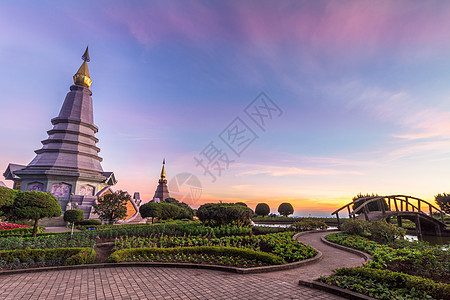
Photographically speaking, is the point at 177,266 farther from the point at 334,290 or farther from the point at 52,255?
the point at 334,290

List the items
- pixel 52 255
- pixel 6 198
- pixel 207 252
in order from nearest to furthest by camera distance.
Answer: pixel 52 255 → pixel 207 252 → pixel 6 198

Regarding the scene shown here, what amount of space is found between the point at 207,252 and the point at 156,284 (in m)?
3.86

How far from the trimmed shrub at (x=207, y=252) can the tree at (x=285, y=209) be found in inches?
1520

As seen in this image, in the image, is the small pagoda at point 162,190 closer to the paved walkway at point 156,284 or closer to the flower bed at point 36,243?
the flower bed at point 36,243

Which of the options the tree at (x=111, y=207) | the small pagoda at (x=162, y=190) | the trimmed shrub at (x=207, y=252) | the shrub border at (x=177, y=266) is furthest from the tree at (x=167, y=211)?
the small pagoda at (x=162, y=190)

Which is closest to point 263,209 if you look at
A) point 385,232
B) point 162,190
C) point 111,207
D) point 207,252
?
point 111,207

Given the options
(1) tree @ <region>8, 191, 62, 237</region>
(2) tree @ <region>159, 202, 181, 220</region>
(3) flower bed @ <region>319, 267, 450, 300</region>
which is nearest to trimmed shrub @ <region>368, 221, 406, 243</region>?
(3) flower bed @ <region>319, 267, 450, 300</region>

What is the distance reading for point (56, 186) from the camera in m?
39.0

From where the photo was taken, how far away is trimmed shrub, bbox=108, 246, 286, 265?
984 centimetres

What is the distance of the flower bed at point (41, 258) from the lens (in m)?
9.46

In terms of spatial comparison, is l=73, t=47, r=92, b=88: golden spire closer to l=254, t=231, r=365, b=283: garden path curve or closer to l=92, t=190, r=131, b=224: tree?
l=92, t=190, r=131, b=224: tree

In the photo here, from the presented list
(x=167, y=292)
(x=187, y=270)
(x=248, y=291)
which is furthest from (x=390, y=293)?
(x=187, y=270)

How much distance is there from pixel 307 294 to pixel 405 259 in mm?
5895

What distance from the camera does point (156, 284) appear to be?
749cm
